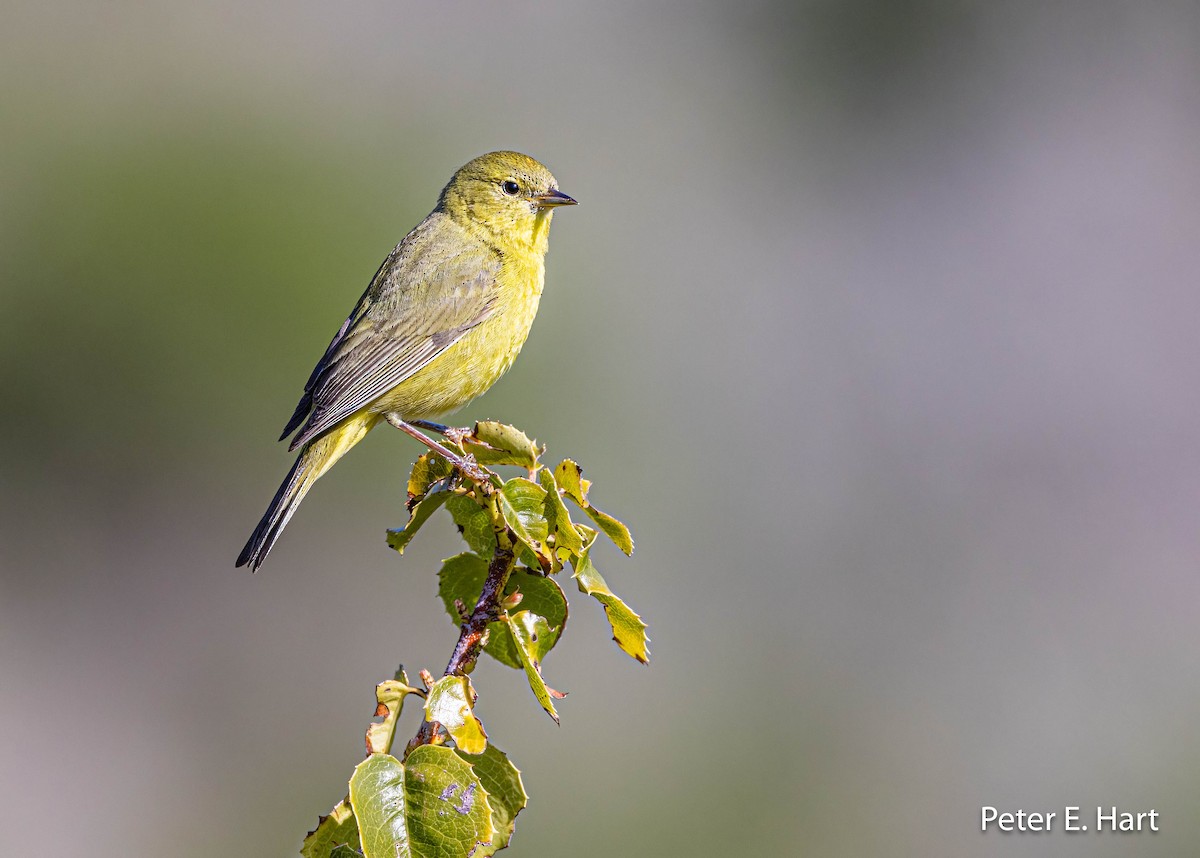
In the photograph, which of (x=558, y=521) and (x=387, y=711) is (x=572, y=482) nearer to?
(x=558, y=521)

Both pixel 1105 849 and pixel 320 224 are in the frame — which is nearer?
pixel 1105 849

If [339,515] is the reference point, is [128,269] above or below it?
above

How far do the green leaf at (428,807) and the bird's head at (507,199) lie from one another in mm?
3384

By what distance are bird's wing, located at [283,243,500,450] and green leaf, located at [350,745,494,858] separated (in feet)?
7.51

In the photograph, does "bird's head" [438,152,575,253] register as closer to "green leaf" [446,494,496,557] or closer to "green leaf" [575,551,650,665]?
"green leaf" [446,494,496,557]

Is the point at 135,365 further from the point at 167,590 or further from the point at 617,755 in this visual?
the point at 617,755

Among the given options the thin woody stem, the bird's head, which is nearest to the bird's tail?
the bird's head

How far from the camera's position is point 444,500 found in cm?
250

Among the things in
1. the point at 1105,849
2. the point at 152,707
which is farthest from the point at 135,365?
the point at 1105,849

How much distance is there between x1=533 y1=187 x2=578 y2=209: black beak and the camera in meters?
5.06

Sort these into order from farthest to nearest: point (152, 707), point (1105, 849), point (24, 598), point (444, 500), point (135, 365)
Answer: point (135, 365) < point (24, 598) < point (152, 707) < point (1105, 849) < point (444, 500)

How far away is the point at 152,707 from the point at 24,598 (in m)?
1.61

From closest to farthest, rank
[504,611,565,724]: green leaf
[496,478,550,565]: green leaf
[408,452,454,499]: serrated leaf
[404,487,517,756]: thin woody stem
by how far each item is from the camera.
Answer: [404,487,517,756]: thin woody stem, [504,611,565,724]: green leaf, [496,478,550,565]: green leaf, [408,452,454,499]: serrated leaf

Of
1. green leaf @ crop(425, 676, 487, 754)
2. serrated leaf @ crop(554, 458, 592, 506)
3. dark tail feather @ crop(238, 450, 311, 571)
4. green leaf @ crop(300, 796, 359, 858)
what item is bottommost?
green leaf @ crop(300, 796, 359, 858)
